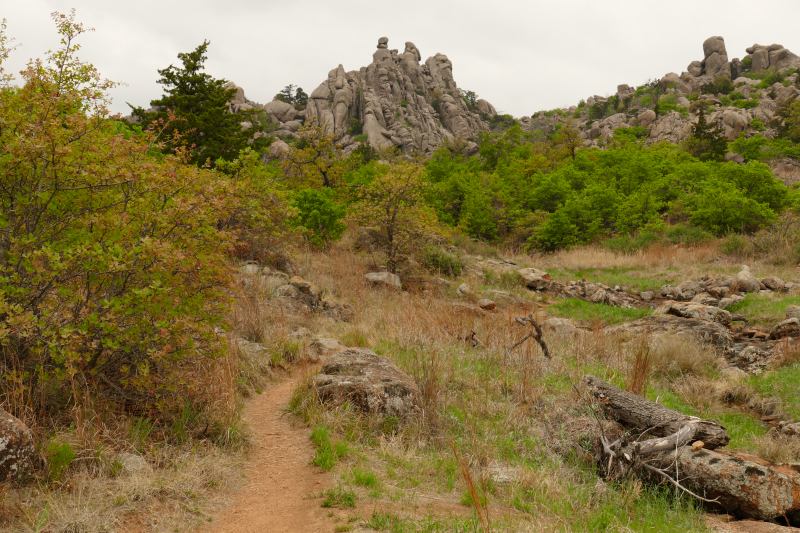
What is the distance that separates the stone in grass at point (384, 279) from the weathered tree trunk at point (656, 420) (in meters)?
9.37

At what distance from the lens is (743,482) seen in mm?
3840

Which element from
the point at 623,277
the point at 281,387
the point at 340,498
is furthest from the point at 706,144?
the point at 340,498

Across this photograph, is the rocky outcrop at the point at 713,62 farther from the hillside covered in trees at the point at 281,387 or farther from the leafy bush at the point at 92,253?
the leafy bush at the point at 92,253

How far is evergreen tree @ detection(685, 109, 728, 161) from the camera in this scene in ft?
122

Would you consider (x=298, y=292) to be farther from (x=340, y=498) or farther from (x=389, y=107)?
(x=389, y=107)

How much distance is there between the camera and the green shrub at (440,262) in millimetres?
17469

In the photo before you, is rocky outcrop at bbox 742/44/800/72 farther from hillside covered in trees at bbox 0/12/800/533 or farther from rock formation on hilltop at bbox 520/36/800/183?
hillside covered in trees at bbox 0/12/800/533

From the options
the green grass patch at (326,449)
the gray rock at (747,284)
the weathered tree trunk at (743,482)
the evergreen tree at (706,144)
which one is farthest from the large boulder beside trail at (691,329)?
the evergreen tree at (706,144)

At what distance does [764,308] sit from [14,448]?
1482cm

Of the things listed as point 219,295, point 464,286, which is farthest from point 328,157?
point 219,295

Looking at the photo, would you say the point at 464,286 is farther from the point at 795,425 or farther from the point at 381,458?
the point at 381,458

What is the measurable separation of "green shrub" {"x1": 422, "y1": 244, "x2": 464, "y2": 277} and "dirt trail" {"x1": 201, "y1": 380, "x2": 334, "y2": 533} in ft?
41.1

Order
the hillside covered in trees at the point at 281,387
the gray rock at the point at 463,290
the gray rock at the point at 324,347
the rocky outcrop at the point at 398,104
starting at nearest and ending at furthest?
the hillside covered in trees at the point at 281,387
the gray rock at the point at 324,347
the gray rock at the point at 463,290
the rocky outcrop at the point at 398,104

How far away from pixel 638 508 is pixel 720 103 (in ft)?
234
